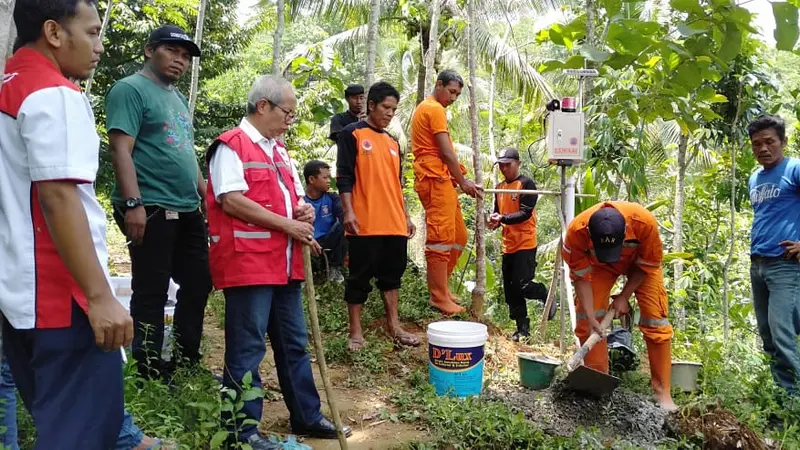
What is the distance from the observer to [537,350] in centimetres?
532

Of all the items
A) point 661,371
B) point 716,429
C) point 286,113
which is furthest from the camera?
point 661,371

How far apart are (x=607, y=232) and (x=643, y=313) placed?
808mm

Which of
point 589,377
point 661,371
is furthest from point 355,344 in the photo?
point 661,371

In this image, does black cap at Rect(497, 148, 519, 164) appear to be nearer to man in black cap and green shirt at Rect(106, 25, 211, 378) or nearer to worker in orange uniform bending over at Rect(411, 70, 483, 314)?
worker in orange uniform bending over at Rect(411, 70, 483, 314)

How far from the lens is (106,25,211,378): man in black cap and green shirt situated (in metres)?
3.02

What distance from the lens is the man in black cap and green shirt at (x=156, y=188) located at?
3016 millimetres

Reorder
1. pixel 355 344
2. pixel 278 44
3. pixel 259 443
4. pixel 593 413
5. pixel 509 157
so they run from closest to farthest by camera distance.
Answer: pixel 259 443 → pixel 593 413 → pixel 355 344 → pixel 278 44 → pixel 509 157

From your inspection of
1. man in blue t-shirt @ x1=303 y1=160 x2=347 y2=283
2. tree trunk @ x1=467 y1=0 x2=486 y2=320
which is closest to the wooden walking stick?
tree trunk @ x1=467 y1=0 x2=486 y2=320

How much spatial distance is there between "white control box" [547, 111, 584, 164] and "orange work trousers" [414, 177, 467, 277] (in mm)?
890

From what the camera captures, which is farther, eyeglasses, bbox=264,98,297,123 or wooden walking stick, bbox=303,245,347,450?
eyeglasses, bbox=264,98,297,123

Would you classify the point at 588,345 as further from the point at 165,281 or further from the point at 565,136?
the point at 165,281

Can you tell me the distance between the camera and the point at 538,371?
4.14m

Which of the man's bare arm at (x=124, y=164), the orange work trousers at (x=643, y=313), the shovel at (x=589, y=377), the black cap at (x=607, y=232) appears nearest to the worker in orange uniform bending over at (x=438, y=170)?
the orange work trousers at (x=643, y=313)

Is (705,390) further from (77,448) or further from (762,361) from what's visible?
(77,448)
